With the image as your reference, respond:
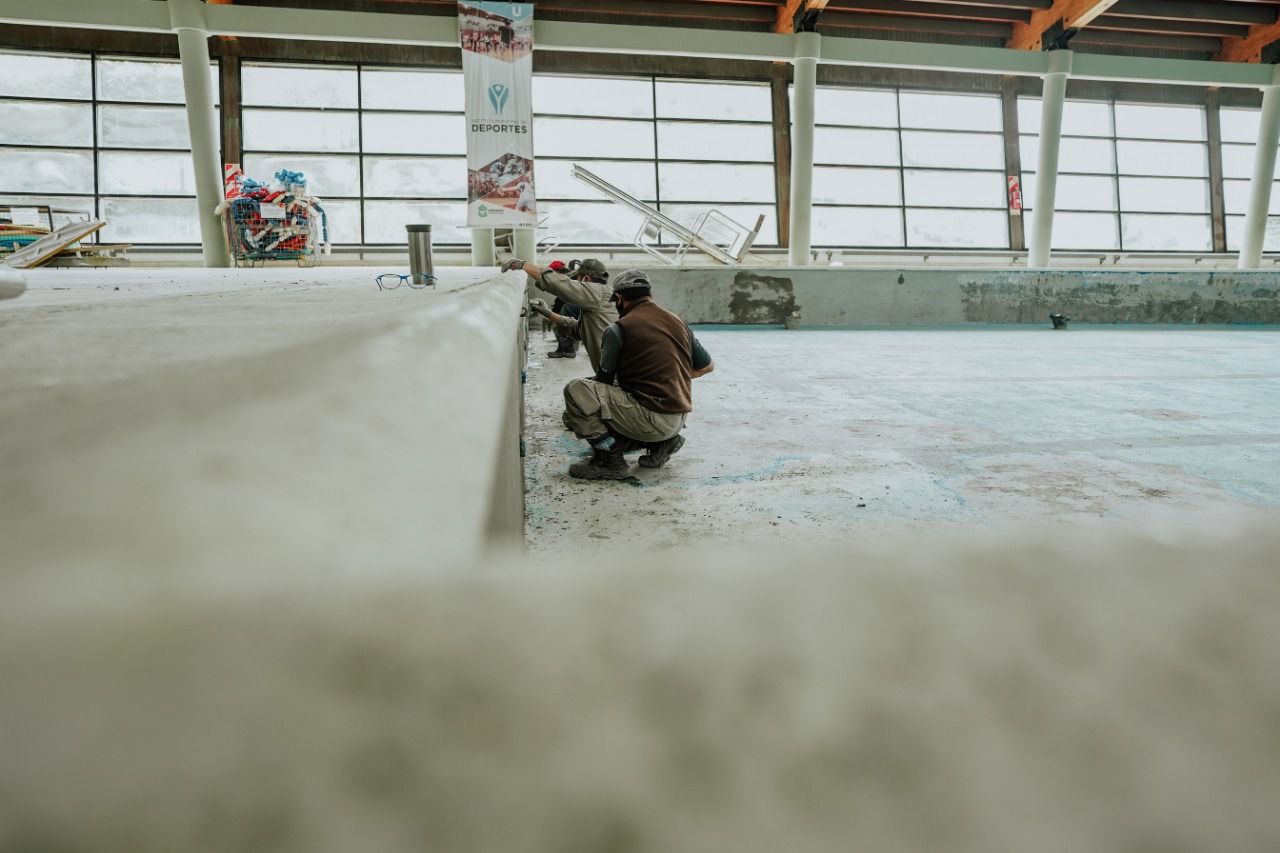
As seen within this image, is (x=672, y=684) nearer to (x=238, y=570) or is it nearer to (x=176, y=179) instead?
(x=238, y=570)

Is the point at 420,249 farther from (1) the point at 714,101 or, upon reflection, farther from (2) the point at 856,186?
(2) the point at 856,186

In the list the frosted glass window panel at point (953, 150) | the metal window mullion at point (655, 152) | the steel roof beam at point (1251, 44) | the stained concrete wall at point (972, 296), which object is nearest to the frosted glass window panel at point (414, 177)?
the metal window mullion at point (655, 152)

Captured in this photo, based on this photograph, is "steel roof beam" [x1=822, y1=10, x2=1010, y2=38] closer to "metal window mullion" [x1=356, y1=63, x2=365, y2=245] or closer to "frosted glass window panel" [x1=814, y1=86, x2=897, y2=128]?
"frosted glass window panel" [x1=814, y1=86, x2=897, y2=128]

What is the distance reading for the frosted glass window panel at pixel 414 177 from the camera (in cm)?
1369

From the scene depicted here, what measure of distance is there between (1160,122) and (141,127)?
19.5 meters

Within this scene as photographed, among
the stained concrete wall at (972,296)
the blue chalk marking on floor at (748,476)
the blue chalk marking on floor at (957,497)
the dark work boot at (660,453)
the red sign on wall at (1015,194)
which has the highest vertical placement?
the red sign on wall at (1015,194)

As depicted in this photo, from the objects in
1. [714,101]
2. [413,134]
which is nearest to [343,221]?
[413,134]

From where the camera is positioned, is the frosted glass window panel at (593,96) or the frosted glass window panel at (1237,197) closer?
the frosted glass window panel at (593,96)

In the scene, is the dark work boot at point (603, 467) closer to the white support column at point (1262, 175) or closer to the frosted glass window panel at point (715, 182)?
the frosted glass window panel at point (715, 182)

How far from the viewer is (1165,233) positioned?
16.0 metres

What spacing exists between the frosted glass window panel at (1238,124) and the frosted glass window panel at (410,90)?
15627mm

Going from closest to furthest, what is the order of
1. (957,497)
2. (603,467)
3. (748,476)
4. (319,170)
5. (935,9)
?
(957,497), (748,476), (603,467), (319,170), (935,9)

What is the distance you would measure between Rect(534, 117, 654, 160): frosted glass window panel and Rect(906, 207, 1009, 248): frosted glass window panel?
5449 mm

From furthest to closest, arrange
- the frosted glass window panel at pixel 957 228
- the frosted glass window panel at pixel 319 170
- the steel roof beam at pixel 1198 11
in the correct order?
1. the frosted glass window panel at pixel 957 228
2. the steel roof beam at pixel 1198 11
3. the frosted glass window panel at pixel 319 170
